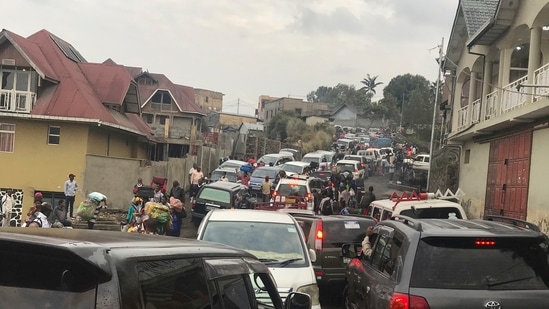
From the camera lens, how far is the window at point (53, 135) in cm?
2702

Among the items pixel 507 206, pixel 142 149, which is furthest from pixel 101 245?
pixel 142 149

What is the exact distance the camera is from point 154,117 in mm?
53312

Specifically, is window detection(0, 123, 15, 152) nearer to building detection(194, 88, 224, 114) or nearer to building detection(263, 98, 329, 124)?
building detection(263, 98, 329, 124)

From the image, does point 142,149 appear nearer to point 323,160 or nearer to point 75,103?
point 75,103

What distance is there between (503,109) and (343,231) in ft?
32.8

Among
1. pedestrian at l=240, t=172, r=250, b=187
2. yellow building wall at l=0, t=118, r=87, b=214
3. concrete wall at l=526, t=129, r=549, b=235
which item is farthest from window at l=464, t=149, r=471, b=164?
yellow building wall at l=0, t=118, r=87, b=214

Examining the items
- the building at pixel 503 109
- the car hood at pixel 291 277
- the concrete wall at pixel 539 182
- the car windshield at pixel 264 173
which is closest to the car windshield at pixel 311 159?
the car windshield at pixel 264 173

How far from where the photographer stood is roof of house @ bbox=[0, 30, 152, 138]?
2672 centimetres

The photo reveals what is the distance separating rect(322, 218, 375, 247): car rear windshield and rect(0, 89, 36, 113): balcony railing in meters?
19.9

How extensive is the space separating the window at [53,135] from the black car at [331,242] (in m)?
18.8

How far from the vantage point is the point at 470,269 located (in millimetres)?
4941

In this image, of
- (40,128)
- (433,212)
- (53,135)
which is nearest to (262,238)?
(433,212)

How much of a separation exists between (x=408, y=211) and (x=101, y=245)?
30.7 ft

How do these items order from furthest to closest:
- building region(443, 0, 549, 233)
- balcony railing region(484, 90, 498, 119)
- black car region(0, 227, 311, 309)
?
balcony railing region(484, 90, 498, 119)
building region(443, 0, 549, 233)
black car region(0, 227, 311, 309)
